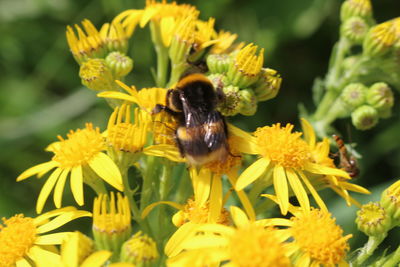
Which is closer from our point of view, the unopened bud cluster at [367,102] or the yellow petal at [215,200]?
the yellow petal at [215,200]

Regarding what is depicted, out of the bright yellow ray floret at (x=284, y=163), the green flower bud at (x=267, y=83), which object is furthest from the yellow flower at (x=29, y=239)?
the green flower bud at (x=267, y=83)

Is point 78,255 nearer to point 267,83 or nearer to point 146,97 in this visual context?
point 146,97

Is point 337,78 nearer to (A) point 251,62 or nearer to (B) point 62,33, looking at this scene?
(A) point 251,62

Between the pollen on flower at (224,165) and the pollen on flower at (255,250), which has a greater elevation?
the pollen on flower at (224,165)

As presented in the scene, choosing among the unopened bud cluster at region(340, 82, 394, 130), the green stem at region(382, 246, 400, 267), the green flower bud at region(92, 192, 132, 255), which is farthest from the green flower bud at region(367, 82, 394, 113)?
the green flower bud at region(92, 192, 132, 255)

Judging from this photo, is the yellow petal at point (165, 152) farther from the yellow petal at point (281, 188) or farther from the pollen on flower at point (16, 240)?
the pollen on flower at point (16, 240)

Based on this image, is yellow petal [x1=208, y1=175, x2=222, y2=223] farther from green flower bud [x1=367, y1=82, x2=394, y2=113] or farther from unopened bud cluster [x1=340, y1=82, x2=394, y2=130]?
green flower bud [x1=367, y1=82, x2=394, y2=113]

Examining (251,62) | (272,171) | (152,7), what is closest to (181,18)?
(152,7)
